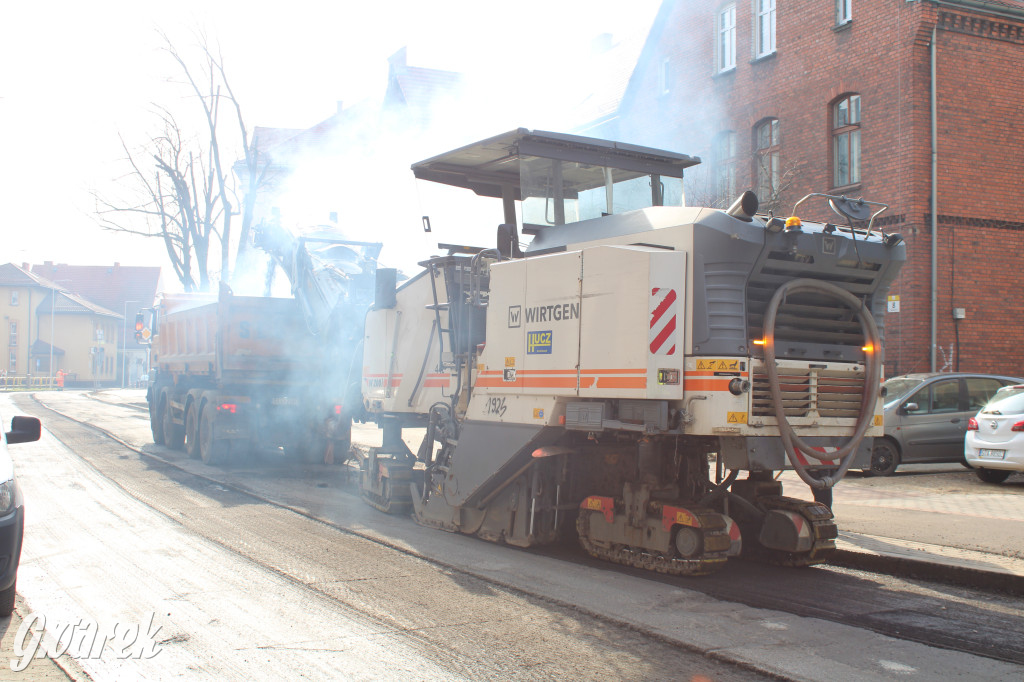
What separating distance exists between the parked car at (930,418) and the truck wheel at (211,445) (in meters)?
9.93

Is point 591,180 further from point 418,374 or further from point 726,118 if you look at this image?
point 726,118

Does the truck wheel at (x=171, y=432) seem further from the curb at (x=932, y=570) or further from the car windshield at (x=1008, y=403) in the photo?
the car windshield at (x=1008, y=403)

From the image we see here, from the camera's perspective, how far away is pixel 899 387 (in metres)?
14.6

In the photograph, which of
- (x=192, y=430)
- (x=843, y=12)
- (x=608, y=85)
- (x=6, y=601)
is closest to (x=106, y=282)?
(x=608, y=85)

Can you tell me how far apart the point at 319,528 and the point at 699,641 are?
15.6 feet

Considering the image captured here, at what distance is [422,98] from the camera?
3241cm

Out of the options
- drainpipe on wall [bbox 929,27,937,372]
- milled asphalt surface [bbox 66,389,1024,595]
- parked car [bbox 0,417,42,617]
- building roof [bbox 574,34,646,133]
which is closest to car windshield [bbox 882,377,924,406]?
drainpipe on wall [bbox 929,27,937,372]

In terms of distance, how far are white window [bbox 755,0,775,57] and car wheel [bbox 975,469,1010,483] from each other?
474 inches

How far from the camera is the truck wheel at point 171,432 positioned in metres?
17.7

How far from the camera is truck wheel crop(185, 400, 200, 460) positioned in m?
16.0

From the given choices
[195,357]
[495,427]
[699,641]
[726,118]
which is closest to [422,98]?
[726,118]

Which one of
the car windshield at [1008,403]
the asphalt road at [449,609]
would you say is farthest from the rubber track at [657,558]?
the car windshield at [1008,403]

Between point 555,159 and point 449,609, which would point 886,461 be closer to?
point 555,159

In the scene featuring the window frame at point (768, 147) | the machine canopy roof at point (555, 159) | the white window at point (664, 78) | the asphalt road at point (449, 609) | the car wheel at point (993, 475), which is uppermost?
the white window at point (664, 78)
